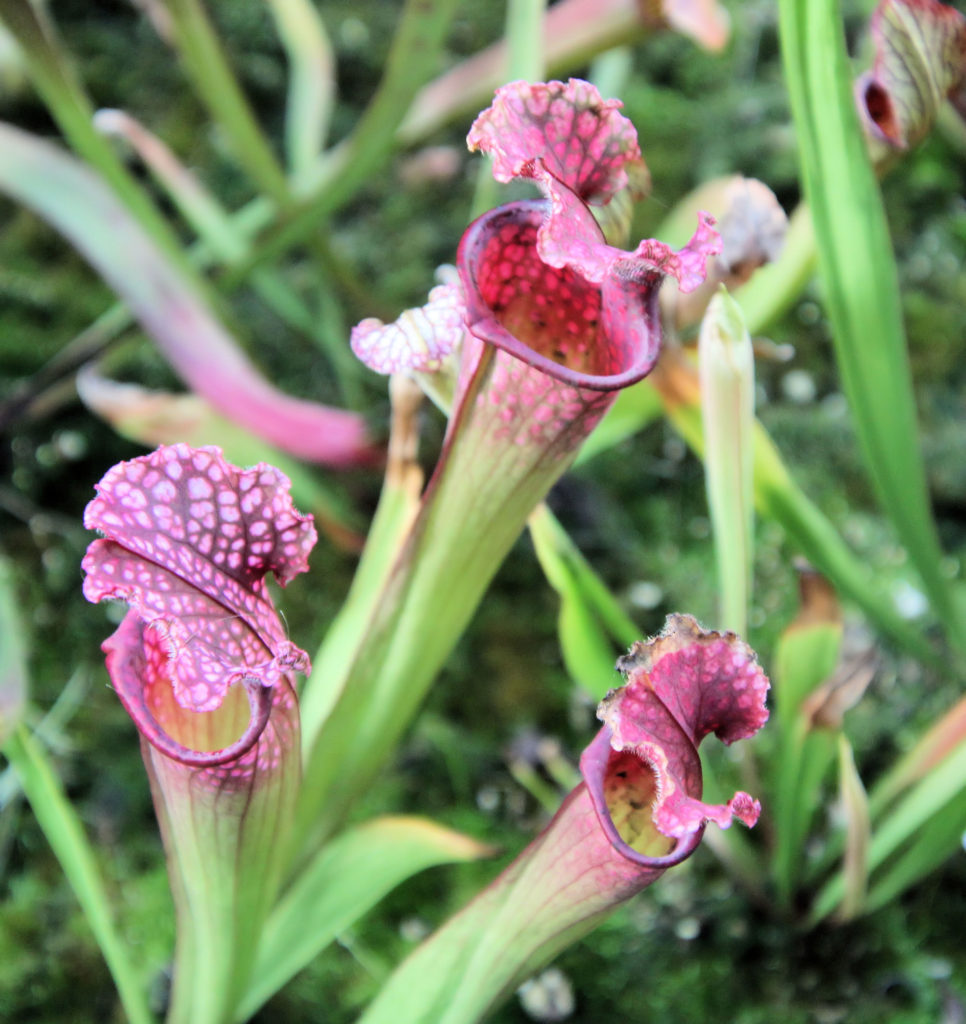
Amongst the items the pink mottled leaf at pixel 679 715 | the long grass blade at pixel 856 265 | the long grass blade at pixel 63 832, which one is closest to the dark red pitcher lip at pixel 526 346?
the pink mottled leaf at pixel 679 715

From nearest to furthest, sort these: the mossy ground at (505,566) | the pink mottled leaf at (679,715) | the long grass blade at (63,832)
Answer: the pink mottled leaf at (679,715) < the long grass blade at (63,832) < the mossy ground at (505,566)

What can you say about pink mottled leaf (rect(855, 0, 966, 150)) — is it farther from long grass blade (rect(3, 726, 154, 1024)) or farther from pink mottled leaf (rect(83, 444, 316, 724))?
long grass blade (rect(3, 726, 154, 1024))

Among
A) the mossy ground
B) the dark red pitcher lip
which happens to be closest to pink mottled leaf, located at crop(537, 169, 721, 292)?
the dark red pitcher lip

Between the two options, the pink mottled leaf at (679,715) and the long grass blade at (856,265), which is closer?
the pink mottled leaf at (679,715)

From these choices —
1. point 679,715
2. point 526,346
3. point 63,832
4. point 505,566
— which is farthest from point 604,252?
point 505,566

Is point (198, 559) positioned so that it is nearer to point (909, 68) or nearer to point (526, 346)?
point (526, 346)

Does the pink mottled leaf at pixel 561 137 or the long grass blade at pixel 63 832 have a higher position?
the pink mottled leaf at pixel 561 137

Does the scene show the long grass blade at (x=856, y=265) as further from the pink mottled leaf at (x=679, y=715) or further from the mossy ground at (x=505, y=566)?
the pink mottled leaf at (x=679, y=715)
